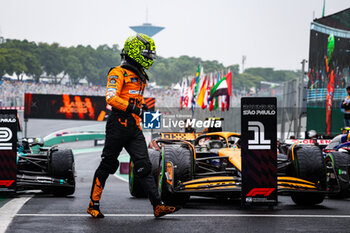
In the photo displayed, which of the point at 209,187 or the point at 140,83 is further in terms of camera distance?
the point at 209,187

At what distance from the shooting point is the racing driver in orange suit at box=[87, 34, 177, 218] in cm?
652

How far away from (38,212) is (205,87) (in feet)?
140

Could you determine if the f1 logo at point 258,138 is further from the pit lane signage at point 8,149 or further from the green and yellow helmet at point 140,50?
the pit lane signage at point 8,149

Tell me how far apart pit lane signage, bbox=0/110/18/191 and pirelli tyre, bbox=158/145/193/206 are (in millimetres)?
2026

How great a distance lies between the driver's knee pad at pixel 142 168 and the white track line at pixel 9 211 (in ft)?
4.02

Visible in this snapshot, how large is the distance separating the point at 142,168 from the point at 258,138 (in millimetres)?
1393

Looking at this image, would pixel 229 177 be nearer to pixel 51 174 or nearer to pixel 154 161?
pixel 154 161

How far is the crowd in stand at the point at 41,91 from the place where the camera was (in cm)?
6782

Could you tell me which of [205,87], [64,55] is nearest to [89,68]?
[64,55]

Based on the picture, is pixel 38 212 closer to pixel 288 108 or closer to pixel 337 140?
pixel 337 140

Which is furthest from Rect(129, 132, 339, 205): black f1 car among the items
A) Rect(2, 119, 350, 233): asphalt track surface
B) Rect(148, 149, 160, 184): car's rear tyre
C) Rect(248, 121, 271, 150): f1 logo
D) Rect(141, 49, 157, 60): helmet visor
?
Rect(141, 49, 157, 60): helmet visor

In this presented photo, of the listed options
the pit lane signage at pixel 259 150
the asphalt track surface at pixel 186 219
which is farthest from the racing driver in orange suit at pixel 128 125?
the pit lane signage at pixel 259 150

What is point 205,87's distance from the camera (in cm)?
4909

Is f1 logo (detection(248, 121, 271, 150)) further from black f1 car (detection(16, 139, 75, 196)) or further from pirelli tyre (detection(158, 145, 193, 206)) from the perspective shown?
black f1 car (detection(16, 139, 75, 196))
